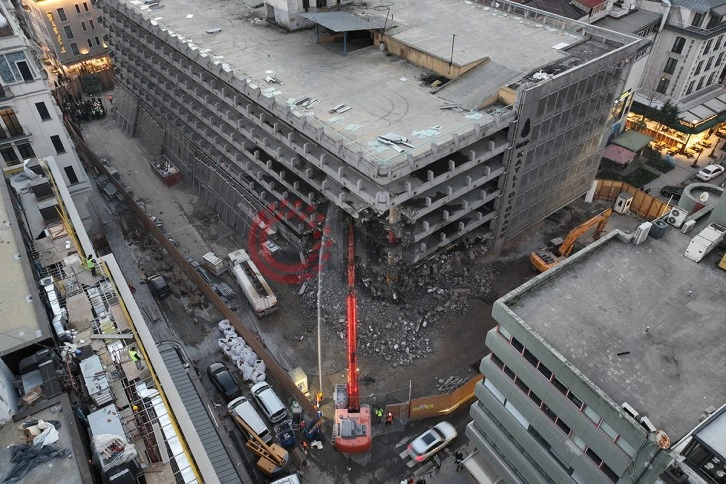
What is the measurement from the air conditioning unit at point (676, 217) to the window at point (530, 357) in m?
13.5

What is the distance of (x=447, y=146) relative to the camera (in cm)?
4131

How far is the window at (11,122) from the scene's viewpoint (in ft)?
150

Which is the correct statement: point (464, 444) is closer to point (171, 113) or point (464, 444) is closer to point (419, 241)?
point (419, 241)

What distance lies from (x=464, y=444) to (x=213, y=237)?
34.6 m

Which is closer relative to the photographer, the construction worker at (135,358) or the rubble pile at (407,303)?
the construction worker at (135,358)

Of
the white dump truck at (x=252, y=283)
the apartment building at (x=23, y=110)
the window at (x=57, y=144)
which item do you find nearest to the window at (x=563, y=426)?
the white dump truck at (x=252, y=283)

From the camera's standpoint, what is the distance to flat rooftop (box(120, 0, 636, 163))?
4500cm

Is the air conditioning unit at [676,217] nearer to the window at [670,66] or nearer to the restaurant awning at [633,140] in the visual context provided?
the restaurant awning at [633,140]

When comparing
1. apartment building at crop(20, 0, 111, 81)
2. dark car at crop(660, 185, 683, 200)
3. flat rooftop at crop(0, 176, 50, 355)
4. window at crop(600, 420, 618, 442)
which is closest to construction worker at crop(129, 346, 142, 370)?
flat rooftop at crop(0, 176, 50, 355)

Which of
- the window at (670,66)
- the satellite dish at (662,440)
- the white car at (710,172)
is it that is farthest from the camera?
the window at (670,66)

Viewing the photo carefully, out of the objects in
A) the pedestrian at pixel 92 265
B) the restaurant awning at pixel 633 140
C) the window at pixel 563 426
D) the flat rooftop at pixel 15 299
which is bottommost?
the restaurant awning at pixel 633 140

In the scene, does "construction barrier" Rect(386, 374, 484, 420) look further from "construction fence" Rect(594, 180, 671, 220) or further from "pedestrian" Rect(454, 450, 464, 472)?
"construction fence" Rect(594, 180, 671, 220)

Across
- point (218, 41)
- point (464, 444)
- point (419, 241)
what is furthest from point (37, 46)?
point (464, 444)

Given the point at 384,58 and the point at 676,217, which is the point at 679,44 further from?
the point at 676,217
